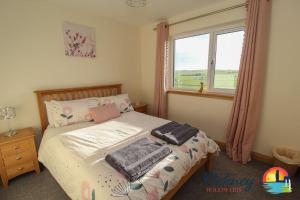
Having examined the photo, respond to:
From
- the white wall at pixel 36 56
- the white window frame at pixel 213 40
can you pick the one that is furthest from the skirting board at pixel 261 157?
the white wall at pixel 36 56

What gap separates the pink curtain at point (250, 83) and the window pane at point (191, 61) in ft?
2.29

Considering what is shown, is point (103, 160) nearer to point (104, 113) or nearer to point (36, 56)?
point (104, 113)

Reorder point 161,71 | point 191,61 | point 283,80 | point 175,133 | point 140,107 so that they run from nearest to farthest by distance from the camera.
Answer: point 175,133
point 283,80
point 191,61
point 161,71
point 140,107

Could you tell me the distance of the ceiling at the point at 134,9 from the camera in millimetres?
2181

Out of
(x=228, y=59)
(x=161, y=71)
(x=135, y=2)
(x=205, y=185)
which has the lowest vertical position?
(x=205, y=185)

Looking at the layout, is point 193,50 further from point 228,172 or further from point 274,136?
point 228,172

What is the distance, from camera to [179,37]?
Answer: 2.85m

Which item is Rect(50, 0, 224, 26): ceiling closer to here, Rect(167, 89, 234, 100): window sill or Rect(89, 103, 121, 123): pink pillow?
Rect(167, 89, 234, 100): window sill

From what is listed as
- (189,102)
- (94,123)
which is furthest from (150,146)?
(189,102)

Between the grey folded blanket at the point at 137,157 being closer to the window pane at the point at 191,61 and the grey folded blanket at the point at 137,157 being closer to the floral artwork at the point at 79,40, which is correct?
the window pane at the point at 191,61

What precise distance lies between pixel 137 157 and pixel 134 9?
7.58ft

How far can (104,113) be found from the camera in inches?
90.0

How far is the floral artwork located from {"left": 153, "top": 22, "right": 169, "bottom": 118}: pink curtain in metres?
1.21

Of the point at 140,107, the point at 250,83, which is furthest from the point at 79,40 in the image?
the point at 250,83
